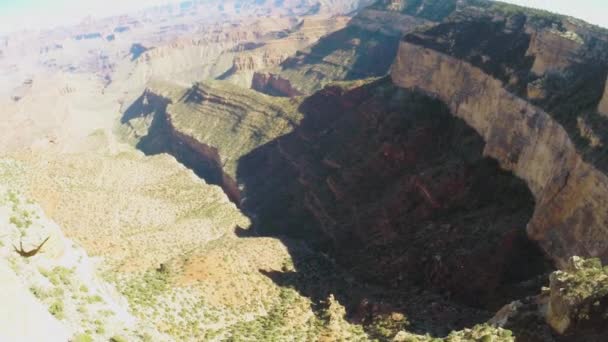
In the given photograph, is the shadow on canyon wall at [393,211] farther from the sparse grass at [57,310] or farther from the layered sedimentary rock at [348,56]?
the layered sedimentary rock at [348,56]

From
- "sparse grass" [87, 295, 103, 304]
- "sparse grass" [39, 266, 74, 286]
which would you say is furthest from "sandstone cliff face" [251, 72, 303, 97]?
"sparse grass" [39, 266, 74, 286]

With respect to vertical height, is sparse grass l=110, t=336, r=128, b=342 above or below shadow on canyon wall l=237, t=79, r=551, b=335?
above

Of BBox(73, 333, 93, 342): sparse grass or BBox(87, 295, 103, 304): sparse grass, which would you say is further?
BBox(87, 295, 103, 304): sparse grass

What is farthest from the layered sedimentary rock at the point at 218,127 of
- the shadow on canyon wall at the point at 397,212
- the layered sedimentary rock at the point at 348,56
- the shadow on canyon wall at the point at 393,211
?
the layered sedimentary rock at the point at 348,56

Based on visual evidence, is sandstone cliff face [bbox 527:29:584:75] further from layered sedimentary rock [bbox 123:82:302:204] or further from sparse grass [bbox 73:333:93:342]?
layered sedimentary rock [bbox 123:82:302:204]

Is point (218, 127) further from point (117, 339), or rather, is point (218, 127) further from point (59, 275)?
point (117, 339)

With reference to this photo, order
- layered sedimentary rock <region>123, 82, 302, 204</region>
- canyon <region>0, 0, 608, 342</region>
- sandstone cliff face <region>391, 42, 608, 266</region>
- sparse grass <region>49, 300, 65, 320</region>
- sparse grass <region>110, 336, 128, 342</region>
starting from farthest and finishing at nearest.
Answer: layered sedimentary rock <region>123, 82, 302, 204</region>, sandstone cliff face <region>391, 42, 608, 266</region>, canyon <region>0, 0, 608, 342</region>, sparse grass <region>110, 336, 128, 342</region>, sparse grass <region>49, 300, 65, 320</region>

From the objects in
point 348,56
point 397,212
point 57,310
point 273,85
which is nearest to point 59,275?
A: point 57,310

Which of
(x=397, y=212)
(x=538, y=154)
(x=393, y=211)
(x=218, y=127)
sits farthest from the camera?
(x=218, y=127)

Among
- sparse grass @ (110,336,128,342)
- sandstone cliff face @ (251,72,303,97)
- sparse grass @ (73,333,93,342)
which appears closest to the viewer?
sparse grass @ (73,333,93,342)
